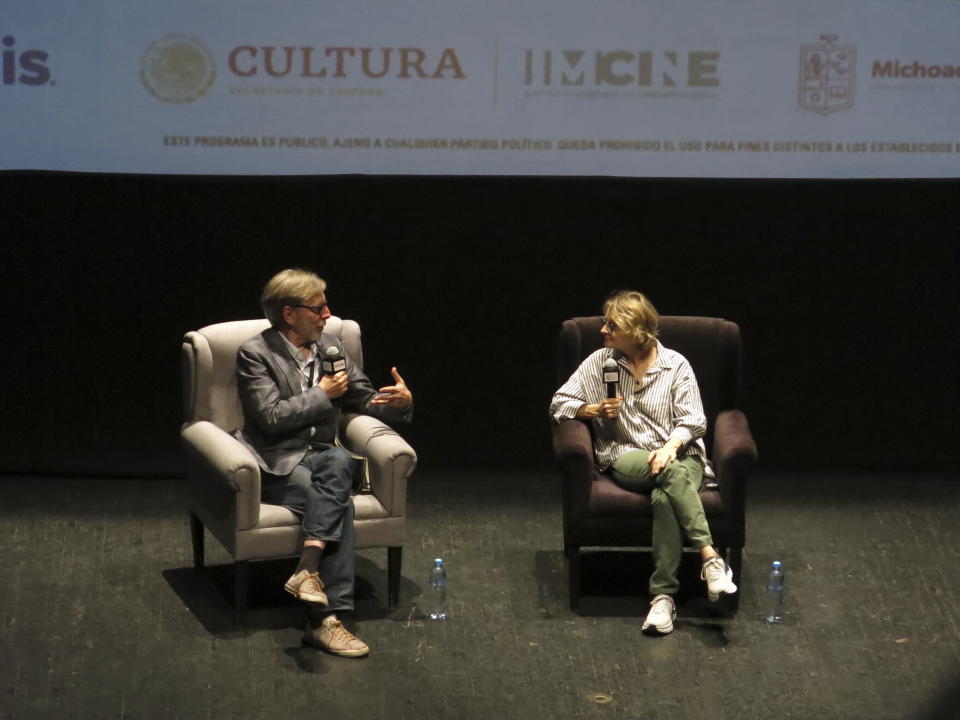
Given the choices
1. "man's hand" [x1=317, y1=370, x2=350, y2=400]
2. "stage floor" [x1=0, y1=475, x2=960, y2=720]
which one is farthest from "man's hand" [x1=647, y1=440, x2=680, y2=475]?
"man's hand" [x1=317, y1=370, x2=350, y2=400]

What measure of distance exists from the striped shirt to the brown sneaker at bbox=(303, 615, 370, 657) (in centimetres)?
104

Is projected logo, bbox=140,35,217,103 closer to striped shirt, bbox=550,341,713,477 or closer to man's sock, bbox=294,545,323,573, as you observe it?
striped shirt, bbox=550,341,713,477

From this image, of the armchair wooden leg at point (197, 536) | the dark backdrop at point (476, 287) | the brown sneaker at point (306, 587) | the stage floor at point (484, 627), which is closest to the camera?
the stage floor at point (484, 627)

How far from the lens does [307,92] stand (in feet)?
17.9

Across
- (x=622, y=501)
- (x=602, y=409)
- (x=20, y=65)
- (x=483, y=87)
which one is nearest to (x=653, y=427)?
→ (x=602, y=409)

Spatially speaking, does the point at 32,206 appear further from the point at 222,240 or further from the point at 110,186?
the point at 222,240

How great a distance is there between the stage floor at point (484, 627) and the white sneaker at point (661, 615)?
0.13 ft

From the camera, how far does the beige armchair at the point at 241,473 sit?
414 centimetres

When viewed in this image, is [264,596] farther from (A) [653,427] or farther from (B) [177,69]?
(B) [177,69]

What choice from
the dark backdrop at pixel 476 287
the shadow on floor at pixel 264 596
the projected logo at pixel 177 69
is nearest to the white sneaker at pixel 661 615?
the shadow on floor at pixel 264 596

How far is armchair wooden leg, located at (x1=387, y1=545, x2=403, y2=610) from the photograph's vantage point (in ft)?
14.3

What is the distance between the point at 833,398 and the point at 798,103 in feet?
4.28

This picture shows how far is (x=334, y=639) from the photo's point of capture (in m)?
4.07

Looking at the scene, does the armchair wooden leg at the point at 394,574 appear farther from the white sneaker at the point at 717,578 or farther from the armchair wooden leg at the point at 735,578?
the armchair wooden leg at the point at 735,578
